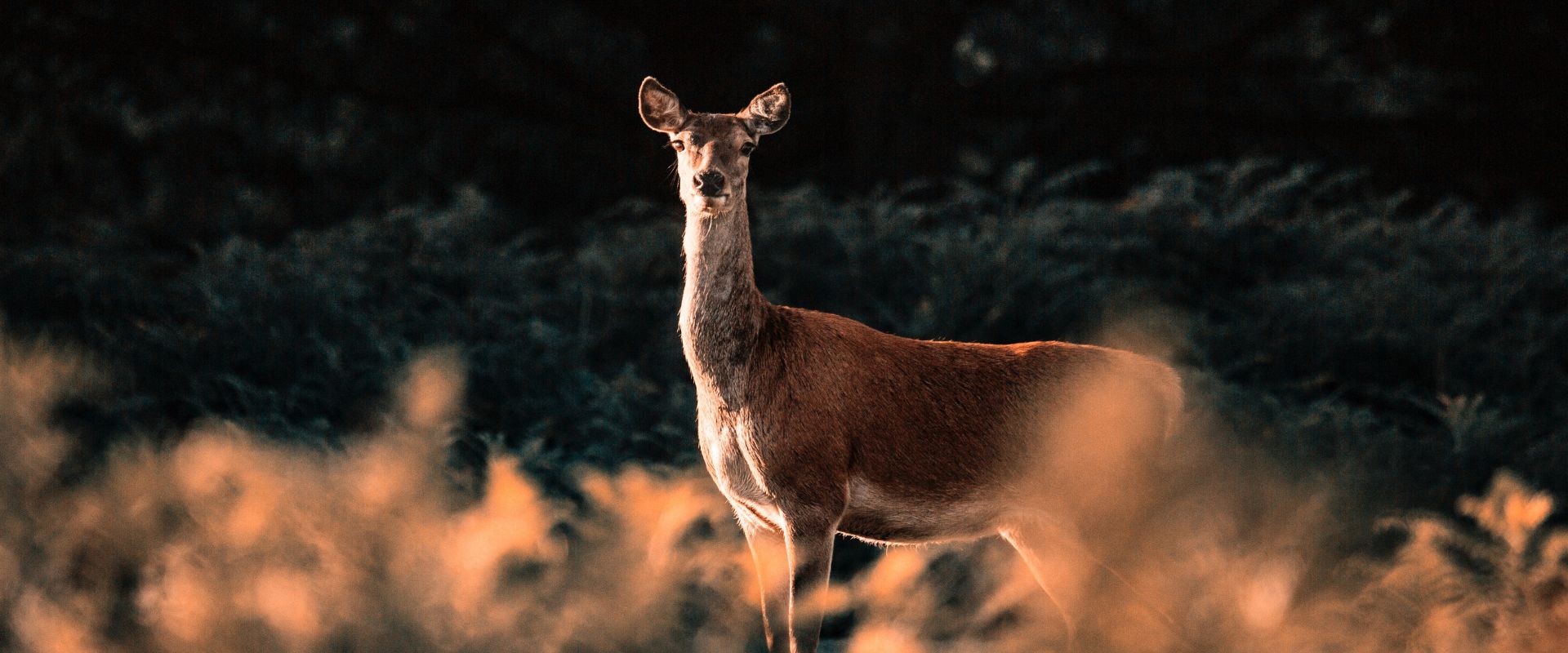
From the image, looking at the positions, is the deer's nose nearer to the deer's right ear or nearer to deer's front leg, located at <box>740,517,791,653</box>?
the deer's right ear

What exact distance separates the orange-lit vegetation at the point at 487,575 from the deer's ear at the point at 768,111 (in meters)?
1.58

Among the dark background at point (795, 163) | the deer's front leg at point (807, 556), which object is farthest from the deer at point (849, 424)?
the dark background at point (795, 163)

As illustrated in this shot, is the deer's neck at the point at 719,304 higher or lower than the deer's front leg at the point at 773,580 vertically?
higher

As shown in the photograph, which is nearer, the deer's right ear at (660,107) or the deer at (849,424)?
the deer at (849,424)

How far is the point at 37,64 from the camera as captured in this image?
11.3 m

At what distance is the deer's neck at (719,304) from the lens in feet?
16.1

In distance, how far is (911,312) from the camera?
343 inches

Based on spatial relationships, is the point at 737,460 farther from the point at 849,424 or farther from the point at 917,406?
the point at 917,406

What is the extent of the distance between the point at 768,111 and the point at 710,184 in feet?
1.45

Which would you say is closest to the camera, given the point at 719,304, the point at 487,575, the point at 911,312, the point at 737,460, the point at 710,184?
the point at 487,575

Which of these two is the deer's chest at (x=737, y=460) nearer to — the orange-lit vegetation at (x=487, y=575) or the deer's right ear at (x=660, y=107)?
the orange-lit vegetation at (x=487, y=575)

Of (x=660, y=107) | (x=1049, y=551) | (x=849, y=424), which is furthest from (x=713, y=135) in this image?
(x=1049, y=551)

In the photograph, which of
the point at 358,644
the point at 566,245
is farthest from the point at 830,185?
the point at 358,644

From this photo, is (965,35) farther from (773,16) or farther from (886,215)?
(886,215)
